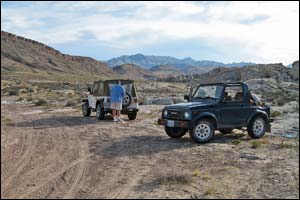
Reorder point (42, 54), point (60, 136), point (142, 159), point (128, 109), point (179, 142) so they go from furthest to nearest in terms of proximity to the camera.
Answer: point (42, 54)
point (128, 109)
point (60, 136)
point (179, 142)
point (142, 159)

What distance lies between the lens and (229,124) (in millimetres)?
13953

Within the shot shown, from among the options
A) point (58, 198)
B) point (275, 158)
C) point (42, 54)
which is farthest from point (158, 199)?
point (42, 54)

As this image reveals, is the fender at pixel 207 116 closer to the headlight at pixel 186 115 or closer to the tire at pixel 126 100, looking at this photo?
the headlight at pixel 186 115

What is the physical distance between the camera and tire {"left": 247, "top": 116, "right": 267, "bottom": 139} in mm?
14328

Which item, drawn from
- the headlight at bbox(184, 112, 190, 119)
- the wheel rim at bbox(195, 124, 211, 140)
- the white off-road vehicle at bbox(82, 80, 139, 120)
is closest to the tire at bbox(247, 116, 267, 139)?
the wheel rim at bbox(195, 124, 211, 140)

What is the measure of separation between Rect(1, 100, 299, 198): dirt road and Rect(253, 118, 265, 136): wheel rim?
0.38 meters

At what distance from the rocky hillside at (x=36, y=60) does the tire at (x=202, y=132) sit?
438 feet

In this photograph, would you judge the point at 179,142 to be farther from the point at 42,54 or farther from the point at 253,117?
the point at 42,54

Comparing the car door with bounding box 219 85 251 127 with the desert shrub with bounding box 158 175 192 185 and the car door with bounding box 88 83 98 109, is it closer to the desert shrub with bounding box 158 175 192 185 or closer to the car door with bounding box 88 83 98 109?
the desert shrub with bounding box 158 175 192 185

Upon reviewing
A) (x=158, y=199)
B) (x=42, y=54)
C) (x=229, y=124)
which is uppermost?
(x=42, y=54)

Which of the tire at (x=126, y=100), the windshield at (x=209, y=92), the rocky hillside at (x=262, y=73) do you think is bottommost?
the tire at (x=126, y=100)

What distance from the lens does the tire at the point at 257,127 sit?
47.0 feet

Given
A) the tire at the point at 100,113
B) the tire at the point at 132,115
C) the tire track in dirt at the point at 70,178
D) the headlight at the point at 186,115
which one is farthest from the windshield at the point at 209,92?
the tire at the point at 100,113

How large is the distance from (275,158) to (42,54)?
177 metres
